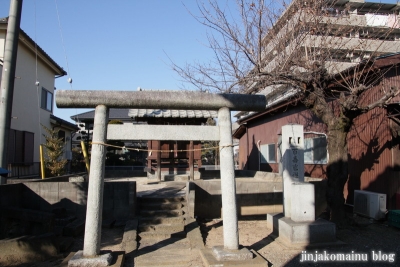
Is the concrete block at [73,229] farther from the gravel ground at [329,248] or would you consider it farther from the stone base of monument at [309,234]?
the stone base of monument at [309,234]

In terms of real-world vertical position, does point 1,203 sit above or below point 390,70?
below

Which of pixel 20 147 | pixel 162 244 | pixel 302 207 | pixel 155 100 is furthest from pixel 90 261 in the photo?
pixel 20 147

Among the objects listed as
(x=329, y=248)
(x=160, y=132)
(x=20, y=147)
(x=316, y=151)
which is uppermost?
(x=20, y=147)

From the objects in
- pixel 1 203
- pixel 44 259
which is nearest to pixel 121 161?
pixel 1 203

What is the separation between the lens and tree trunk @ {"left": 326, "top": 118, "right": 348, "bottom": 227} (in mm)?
8312

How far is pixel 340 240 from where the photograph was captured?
23.8 feet

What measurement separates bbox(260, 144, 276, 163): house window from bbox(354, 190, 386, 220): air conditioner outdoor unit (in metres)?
7.76

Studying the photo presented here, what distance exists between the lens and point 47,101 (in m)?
20.2

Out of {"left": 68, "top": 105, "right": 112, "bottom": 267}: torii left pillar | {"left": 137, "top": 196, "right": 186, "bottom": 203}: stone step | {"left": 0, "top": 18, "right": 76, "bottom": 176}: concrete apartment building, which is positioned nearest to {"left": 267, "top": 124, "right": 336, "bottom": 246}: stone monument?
{"left": 137, "top": 196, "right": 186, "bottom": 203}: stone step

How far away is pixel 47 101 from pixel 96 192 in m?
16.7

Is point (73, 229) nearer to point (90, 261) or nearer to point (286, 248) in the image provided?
point (90, 261)

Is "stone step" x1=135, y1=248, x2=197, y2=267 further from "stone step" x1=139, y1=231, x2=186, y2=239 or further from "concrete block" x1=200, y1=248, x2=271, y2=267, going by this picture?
"stone step" x1=139, y1=231, x2=186, y2=239

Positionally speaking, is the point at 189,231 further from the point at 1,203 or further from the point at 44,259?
the point at 1,203

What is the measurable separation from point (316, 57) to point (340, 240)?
494cm
